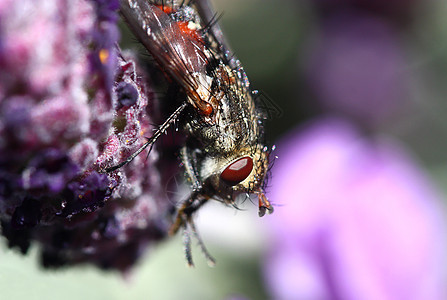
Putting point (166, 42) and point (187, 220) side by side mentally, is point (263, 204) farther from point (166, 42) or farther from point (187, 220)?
point (166, 42)

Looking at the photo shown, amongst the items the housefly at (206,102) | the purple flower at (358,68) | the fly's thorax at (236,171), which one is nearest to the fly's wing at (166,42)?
the housefly at (206,102)

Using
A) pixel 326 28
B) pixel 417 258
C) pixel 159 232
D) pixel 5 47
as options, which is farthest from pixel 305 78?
pixel 5 47

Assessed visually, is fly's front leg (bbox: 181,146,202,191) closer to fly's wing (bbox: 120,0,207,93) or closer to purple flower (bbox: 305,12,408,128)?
fly's wing (bbox: 120,0,207,93)

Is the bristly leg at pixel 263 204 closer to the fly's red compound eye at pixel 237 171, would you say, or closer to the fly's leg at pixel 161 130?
the fly's red compound eye at pixel 237 171

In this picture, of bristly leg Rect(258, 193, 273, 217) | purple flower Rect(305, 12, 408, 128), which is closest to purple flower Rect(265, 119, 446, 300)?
bristly leg Rect(258, 193, 273, 217)

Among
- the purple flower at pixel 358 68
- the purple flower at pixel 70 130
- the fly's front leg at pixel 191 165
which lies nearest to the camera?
the purple flower at pixel 70 130

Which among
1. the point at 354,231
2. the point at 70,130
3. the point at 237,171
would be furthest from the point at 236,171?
the point at 354,231
